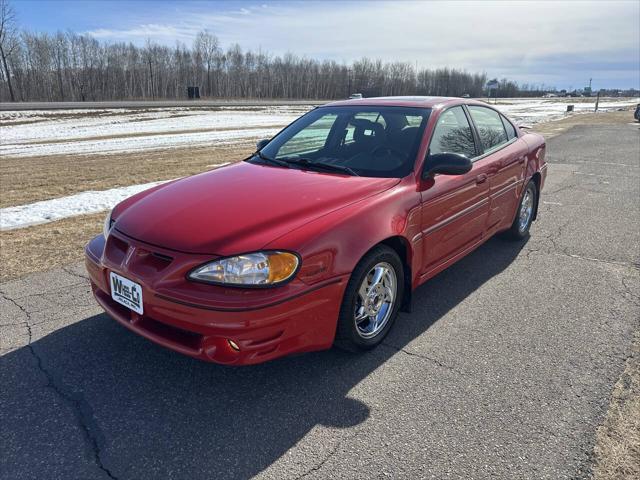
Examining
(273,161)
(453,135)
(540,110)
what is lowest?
(273,161)

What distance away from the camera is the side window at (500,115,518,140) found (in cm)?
502

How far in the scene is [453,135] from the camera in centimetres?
391

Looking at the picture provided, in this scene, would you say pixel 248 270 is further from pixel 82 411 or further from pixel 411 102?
pixel 411 102

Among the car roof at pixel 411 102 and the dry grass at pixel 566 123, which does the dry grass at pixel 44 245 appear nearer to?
the car roof at pixel 411 102

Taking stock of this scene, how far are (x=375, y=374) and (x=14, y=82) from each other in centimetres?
8481

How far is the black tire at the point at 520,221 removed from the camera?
16.7 feet

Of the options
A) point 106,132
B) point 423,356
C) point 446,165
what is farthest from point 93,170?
point 106,132

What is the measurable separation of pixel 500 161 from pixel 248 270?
3.08 metres

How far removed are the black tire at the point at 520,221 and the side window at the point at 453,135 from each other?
1345 millimetres

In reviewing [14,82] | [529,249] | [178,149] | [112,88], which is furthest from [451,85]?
[529,249]

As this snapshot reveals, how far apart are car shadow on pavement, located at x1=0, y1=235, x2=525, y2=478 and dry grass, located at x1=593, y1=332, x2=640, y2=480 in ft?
3.82

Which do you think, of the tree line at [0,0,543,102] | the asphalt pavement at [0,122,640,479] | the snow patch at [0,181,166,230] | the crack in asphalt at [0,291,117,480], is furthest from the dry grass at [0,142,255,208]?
the tree line at [0,0,543,102]

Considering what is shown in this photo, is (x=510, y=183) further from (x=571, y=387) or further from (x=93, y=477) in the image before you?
(x=93, y=477)

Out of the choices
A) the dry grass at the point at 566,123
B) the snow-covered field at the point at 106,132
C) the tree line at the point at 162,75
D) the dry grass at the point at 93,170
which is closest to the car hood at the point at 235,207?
the dry grass at the point at 93,170
